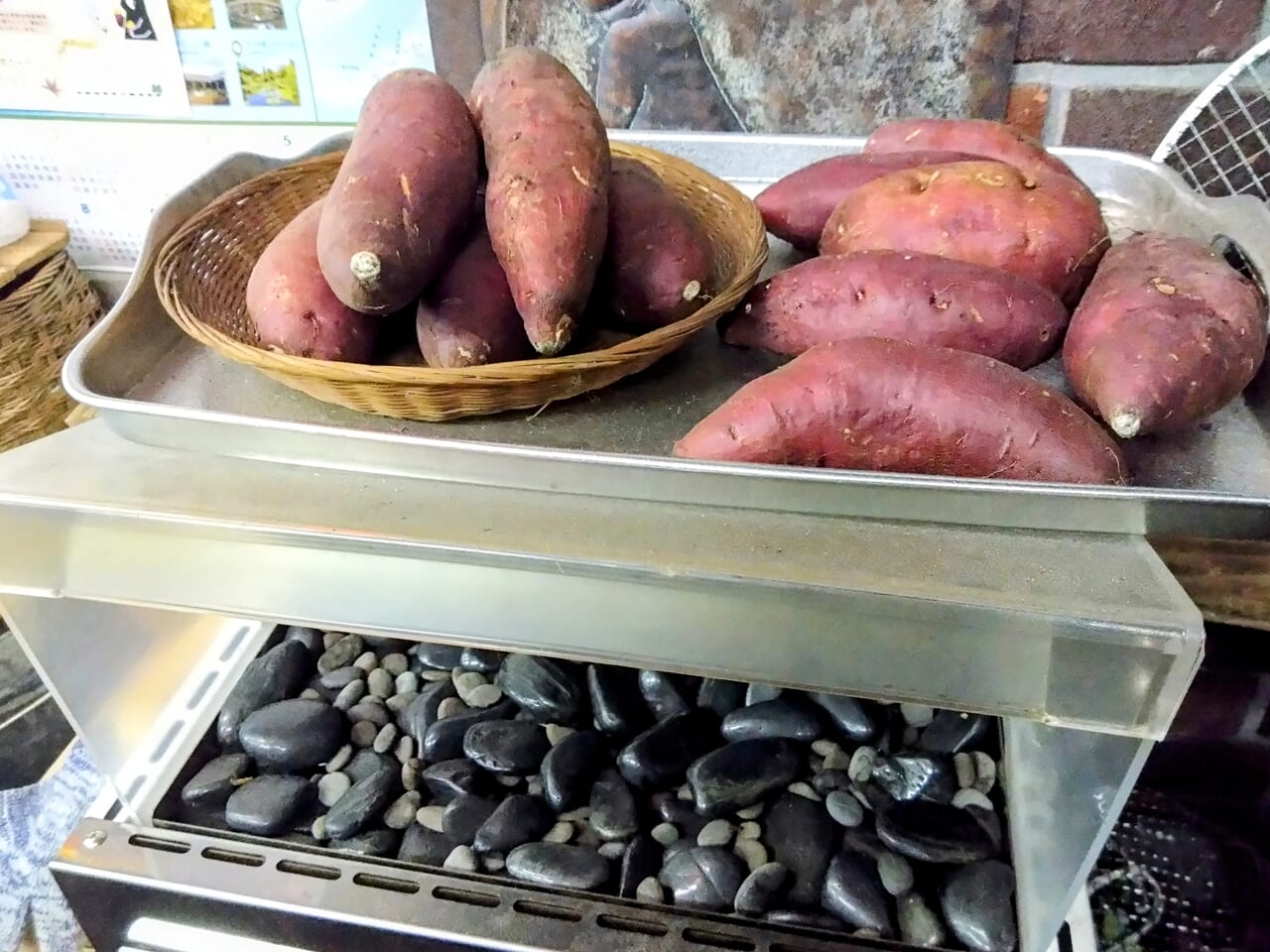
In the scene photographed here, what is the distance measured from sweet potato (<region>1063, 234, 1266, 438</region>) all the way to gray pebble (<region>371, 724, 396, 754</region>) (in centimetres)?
58

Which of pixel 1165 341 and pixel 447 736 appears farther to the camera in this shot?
pixel 447 736

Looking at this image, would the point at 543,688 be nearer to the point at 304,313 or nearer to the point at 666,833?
the point at 666,833

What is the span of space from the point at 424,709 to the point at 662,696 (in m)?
0.20

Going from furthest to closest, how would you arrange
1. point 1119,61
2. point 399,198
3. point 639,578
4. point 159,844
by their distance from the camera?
point 1119,61, point 159,844, point 399,198, point 639,578

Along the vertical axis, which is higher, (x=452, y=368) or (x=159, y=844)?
(x=452, y=368)

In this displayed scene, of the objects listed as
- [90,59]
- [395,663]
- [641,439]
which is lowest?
[395,663]

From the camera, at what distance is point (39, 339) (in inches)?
50.9

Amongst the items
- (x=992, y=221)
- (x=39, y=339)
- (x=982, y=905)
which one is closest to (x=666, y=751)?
(x=982, y=905)

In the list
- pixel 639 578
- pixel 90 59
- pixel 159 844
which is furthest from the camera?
pixel 90 59

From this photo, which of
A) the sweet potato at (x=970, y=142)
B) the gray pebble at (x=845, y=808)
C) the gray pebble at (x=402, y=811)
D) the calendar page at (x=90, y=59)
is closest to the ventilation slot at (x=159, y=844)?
the gray pebble at (x=402, y=811)

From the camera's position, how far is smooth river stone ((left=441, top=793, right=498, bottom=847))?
2.28 ft

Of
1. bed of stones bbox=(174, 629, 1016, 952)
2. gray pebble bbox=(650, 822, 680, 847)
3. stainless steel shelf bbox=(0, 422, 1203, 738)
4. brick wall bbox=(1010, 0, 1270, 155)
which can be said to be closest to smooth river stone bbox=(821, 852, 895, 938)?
bed of stones bbox=(174, 629, 1016, 952)

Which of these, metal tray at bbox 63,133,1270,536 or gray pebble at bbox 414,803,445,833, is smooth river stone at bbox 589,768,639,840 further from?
metal tray at bbox 63,133,1270,536

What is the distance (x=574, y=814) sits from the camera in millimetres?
712
